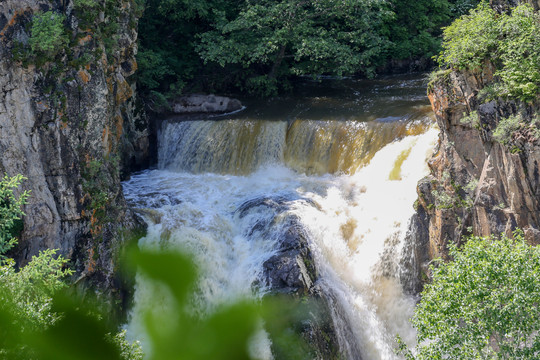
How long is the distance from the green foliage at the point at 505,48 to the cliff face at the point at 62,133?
7.63m

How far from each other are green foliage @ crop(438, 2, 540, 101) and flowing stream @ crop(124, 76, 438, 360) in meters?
3.56

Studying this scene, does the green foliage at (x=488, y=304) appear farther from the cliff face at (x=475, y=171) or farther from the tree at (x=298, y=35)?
the tree at (x=298, y=35)

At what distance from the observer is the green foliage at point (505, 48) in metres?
9.33

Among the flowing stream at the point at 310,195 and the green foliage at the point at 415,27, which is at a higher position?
the green foliage at the point at 415,27

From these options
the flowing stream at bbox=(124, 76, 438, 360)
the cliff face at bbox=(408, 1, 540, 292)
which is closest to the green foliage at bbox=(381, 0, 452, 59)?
the flowing stream at bbox=(124, 76, 438, 360)

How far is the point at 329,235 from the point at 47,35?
7.52 m

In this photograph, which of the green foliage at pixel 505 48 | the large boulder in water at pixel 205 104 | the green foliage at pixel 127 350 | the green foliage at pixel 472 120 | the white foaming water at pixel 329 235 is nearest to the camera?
the green foliage at pixel 127 350

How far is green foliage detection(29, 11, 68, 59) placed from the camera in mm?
10500

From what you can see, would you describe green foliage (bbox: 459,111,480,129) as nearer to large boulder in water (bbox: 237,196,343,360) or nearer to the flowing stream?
the flowing stream

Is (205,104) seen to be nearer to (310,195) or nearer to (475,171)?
(310,195)

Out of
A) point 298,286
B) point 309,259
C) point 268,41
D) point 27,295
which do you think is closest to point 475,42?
point 309,259

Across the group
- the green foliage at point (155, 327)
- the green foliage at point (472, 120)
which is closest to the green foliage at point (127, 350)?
the green foliage at point (155, 327)

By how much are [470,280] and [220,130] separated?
11.5 m

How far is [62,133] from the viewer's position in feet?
35.7
